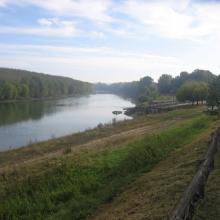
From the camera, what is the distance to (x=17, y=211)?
11820 millimetres

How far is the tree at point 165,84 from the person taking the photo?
133500 mm

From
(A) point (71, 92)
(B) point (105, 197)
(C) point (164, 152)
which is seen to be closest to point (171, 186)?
(B) point (105, 197)

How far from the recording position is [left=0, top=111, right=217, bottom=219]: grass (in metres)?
11.4

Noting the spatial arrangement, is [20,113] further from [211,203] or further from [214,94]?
[211,203]

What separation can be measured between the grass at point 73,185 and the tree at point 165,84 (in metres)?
116

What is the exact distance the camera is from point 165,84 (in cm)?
13725

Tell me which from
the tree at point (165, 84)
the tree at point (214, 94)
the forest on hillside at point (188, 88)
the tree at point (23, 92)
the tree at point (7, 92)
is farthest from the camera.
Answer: the tree at point (165, 84)

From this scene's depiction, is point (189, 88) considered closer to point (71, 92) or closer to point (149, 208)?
point (149, 208)

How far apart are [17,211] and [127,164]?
17.6 feet

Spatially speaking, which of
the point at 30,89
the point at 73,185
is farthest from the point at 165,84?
the point at 73,185

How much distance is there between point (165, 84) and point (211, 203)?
430 ft

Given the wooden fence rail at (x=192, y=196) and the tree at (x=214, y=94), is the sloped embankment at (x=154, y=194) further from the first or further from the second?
the tree at (x=214, y=94)

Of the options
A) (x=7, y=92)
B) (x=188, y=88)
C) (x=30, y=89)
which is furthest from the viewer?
(x=30, y=89)

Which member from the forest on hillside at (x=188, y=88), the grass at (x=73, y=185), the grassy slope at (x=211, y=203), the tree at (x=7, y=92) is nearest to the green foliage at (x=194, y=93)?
the forest on hillside at (x=188, y=88)
